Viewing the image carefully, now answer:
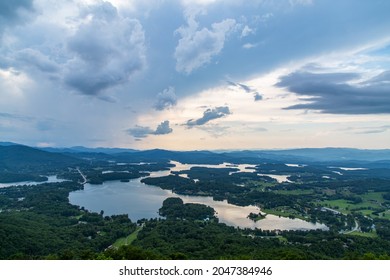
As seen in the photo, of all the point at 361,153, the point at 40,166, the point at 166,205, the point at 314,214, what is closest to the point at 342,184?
the point at 314,214

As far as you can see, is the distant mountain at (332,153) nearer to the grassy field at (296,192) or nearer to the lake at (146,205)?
the grassy field at (296,192)

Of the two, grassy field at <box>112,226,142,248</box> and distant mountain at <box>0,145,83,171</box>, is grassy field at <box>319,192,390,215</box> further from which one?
distant mountain at <box>0,145,83,171</box>

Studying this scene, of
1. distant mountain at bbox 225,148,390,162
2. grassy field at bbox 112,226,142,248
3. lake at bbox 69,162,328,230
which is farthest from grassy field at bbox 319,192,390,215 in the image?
distant mountain at bbox 225,148,390,162

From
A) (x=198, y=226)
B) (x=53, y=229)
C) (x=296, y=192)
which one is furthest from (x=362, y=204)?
(x=53, y=229)

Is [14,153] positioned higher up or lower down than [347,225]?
higher up

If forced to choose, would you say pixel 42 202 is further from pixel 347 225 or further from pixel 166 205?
pixel 347 225

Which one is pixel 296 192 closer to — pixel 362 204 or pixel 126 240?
pixel 362 204

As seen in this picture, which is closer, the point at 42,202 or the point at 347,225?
the point at 347,225
